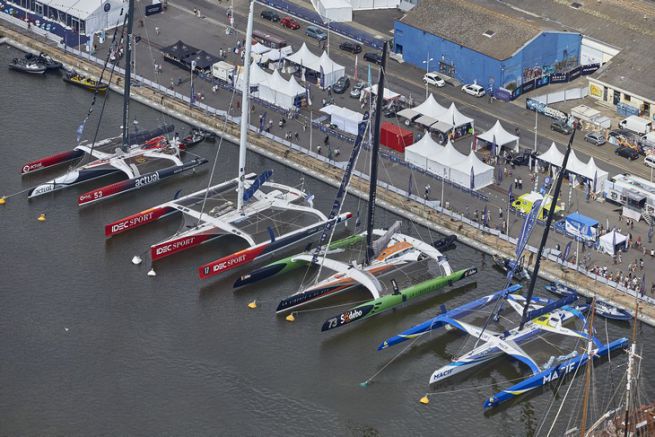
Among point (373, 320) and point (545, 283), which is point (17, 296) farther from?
point (545, 283)

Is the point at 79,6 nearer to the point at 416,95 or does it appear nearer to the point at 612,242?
the point at 416,95

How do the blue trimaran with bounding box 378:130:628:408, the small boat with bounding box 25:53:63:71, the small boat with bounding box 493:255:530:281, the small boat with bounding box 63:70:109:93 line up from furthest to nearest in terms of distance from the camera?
the small boat with bounding box 25:53:63:71
the small boat with bounding box 63:70:109:93
the small boat with bounding box 493:255:530:281
the blue trimaran with bounding box 378:130:628:408

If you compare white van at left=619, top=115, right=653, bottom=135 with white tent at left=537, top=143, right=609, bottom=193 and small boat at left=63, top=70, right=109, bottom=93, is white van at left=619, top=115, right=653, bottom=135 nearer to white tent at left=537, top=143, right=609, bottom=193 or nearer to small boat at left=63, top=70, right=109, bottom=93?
white tent at left=537, top=143, right=609, bottom=193

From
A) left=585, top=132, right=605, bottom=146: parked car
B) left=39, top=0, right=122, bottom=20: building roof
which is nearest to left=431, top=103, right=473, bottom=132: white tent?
left=585, top=132, right=605, bottom=146: parked car

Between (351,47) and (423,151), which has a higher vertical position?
(351,47)

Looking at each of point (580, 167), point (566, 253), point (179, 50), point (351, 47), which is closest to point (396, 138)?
point (580, 167)

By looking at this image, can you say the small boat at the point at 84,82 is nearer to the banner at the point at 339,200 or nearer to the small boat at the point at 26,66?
the small boat at the point at 26,66
